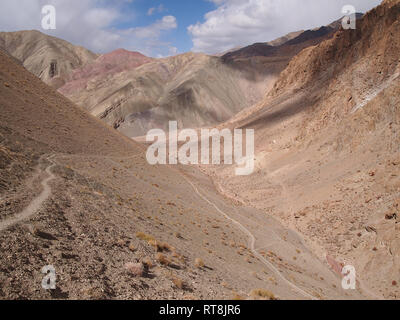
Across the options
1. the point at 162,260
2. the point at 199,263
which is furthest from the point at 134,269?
the point at 199,263

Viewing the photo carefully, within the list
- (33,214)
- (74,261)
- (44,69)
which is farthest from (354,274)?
(44,69)

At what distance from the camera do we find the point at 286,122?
42.7 m

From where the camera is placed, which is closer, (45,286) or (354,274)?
(45,286)

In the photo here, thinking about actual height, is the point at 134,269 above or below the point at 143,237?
below

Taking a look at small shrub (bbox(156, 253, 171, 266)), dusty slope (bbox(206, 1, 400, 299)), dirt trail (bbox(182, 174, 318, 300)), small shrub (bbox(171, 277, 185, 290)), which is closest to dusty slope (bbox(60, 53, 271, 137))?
dusty slope (bbox(206, 1, 400, 299))

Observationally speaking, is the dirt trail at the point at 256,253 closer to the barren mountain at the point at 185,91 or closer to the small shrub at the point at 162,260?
the small shrub at the point at 162,260

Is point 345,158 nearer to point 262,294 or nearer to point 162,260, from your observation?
point 262,294

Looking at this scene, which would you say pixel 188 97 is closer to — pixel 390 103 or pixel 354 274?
pixel 390 103

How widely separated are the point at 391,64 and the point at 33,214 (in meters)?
33.8

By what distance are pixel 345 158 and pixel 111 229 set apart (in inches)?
889

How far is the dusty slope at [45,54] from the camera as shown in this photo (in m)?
171

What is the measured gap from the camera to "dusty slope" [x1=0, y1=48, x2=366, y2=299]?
7312mm

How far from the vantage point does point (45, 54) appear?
17862 cm

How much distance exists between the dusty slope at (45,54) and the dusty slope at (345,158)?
503ft
